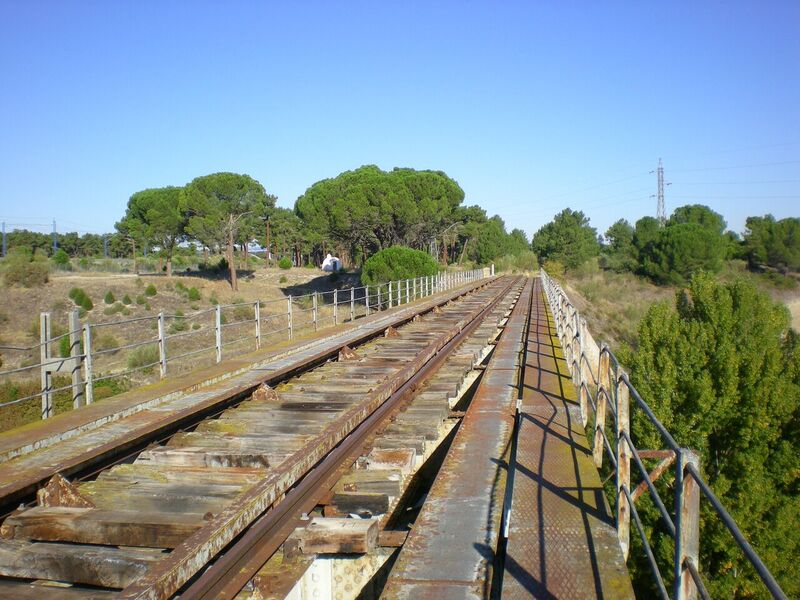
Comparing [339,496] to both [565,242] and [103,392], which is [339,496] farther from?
[565,242]

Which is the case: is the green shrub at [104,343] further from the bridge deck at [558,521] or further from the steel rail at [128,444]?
the bridge deck at [558,521]

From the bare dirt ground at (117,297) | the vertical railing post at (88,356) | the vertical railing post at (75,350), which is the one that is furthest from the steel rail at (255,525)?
the bare dirt ground at (117,297)

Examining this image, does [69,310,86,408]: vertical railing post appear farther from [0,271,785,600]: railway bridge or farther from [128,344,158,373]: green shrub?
[128,344,158,373]: green shrub

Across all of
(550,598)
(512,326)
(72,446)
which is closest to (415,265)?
(512,326)

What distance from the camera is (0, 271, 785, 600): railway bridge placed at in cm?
358

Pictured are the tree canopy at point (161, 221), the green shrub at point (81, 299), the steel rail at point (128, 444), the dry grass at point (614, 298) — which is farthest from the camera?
the tree canopy at point (161, 221)

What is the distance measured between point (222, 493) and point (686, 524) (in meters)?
3.30

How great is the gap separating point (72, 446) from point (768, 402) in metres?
25.9

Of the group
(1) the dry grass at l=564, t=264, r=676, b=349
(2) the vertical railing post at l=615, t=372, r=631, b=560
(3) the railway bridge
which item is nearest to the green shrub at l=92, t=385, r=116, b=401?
(3) the railway bridge

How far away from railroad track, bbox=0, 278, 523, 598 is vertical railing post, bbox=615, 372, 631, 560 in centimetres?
137

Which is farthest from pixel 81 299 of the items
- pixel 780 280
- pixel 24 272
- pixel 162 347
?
pixel 780 280

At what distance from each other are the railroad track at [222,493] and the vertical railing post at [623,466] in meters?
1.37

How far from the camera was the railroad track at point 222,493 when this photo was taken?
383 centimetres

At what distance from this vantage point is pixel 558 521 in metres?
4.14
